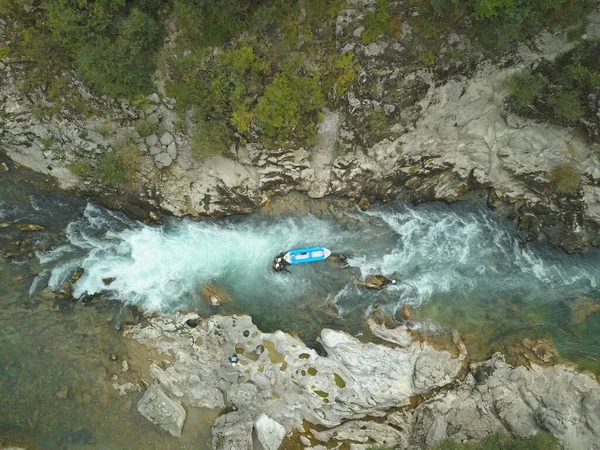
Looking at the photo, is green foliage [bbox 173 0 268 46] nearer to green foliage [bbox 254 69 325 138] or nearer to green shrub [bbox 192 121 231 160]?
green foliage [bbox 254 69 325 138]

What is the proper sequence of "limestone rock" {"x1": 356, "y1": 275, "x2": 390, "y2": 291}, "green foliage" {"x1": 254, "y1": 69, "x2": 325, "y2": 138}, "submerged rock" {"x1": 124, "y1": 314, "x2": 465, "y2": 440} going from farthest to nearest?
"limestone rock" {"x1": 356, "y1": 275, "x2": 390, "y2": 291}, "submerged rock" {"x1": 124, "y1": 314, "x2": 465, "y2": 440}, "green foliage" {"x1": 254, "y1": 69, "x2": 325, "y2": 138}

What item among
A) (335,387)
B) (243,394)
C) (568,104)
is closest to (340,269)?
(335,387)

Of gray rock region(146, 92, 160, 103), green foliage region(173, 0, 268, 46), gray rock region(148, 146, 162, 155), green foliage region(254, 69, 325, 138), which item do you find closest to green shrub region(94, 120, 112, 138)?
gray rock region(148, 146, 162, 155)

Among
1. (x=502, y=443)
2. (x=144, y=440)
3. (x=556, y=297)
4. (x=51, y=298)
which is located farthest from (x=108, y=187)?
(x=556, y=297)

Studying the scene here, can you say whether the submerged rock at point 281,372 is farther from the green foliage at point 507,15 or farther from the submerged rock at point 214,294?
the green foliage at point 507,15

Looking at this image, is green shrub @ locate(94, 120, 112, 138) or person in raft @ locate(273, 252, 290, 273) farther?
person in raft @ locate(273, 252, 290, 273)

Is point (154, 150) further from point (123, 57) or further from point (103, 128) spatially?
point (123, 57)

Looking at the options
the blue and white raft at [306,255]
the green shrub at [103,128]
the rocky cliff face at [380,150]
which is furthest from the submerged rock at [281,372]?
the green shrub at [103,128]
